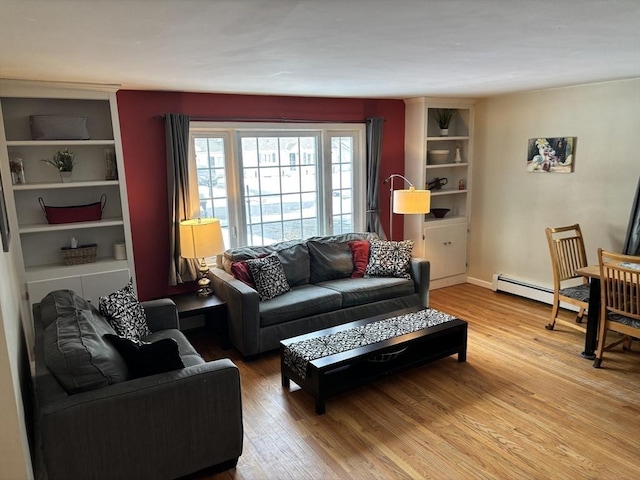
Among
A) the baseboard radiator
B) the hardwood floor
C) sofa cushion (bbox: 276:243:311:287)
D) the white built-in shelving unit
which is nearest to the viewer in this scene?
the hardwood floor

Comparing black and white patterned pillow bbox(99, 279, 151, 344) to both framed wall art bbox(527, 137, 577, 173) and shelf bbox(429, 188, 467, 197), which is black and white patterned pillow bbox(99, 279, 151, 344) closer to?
shelf bbox(429, 188, 467, 197)

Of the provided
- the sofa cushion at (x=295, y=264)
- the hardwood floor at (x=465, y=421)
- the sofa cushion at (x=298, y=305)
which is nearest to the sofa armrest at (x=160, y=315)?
the hardwood floor at (x=465, y=421)

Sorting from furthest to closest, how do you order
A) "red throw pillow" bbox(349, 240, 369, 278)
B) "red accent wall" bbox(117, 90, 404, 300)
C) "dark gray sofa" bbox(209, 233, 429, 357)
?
"red throw pillow" bbox(349, 240, 369, 278) < "red accent wall" bbox(117, 90, 404, 300) < "dark gray sofa" bbox(209, 233, 429, 357)

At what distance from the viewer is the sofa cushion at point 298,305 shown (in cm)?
388

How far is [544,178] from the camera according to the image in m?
4.97

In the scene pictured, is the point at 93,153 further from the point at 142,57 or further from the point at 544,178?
the point at 544,178

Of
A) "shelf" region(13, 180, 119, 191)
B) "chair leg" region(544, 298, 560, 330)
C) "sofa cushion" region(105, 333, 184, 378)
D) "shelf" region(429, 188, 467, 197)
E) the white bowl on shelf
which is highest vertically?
the white bowl on shelf

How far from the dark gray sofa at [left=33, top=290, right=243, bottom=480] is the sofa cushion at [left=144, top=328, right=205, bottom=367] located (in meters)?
0.49

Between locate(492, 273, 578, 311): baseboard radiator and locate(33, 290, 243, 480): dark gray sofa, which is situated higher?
locate(33, 290, 243, 480): dark gray sofa

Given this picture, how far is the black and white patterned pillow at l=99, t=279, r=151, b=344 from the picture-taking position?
9.80 ft

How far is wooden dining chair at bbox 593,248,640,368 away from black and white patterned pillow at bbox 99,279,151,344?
3.38 meters

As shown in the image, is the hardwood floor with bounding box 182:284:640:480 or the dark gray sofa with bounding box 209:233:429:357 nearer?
the hardwood floor with bounding box 182:284:640:480

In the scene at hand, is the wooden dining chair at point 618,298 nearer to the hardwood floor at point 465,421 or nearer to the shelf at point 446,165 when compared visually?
the hardwood floor at point 465,421

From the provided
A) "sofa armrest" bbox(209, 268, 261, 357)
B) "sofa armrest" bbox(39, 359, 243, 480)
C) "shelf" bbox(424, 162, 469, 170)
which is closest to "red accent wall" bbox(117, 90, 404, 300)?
"sofa armrest" bbox(209, 268, 261, 357)
